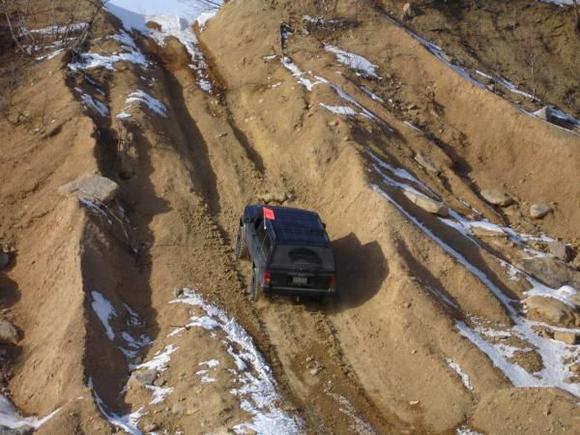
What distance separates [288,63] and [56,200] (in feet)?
33.3

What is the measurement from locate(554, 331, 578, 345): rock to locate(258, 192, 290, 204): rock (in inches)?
293

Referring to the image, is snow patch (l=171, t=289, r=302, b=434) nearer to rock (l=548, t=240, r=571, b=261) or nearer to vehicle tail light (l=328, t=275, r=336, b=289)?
vehicle tail light (l=328, t=275, r=336, b=289)

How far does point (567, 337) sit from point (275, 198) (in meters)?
7.88

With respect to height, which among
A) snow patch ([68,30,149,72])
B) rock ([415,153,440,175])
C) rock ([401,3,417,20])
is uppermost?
snow patch ([68,30,149,72])

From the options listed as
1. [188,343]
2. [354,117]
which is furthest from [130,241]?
[354,117]

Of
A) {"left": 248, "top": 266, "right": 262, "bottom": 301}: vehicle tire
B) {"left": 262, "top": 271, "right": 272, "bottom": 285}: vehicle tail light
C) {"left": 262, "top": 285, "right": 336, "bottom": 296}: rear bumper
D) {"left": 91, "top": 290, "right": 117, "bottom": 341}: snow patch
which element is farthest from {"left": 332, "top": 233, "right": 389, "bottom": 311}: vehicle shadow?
{"left": 91, "top": 290, "right": 117, "bottom": 341}: snow patch

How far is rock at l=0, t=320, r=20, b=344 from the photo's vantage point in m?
14.0

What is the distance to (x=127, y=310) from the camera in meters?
15.0

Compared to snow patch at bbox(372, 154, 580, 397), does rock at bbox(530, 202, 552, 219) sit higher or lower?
lower

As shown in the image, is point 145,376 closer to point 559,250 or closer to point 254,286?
point 254,286

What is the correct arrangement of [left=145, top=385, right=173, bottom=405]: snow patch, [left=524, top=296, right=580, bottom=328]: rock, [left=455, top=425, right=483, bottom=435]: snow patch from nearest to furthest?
1. [left=145, top=385, right=173, bottom=405]: snow patch
2. [left=455, top=425, right=483, bottom=435]: snow patch
3. [left=524, top=296, right=580, bottom=328]: rock

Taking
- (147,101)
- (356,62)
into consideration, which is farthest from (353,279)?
(356,62)

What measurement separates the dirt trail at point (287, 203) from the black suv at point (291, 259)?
80 centimetres

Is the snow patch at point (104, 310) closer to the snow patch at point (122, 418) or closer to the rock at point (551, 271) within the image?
the snow patch at point (122, 418)
